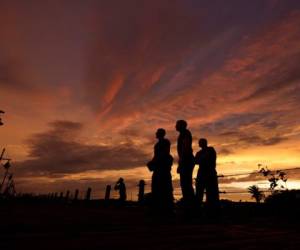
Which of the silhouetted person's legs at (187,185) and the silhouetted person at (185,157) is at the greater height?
the silhouetted person at (185,157)

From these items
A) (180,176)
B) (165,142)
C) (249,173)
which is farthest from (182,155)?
(249,173)

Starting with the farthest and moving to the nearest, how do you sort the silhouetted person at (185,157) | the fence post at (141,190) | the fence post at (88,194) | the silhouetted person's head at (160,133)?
the fence post at (88,194)
the fence post at (141,190)
the silhouetted person's head at (160,133)
the silhouetted person at (185,157)

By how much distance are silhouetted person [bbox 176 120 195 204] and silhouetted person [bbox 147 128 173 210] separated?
0.83m

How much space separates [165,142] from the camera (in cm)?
810

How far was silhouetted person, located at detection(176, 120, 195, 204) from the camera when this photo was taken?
23.5ft

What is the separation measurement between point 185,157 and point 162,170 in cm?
117

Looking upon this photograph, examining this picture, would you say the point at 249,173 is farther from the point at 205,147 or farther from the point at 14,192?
the point at 14,192

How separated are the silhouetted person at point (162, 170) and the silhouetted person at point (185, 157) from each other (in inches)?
32.7

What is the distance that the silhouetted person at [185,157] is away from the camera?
283 inches

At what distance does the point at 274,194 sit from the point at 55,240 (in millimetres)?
12449

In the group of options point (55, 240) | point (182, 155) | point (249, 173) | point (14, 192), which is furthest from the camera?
point (14, 192)

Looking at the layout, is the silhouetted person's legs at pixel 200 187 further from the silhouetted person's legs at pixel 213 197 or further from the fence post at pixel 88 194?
the fence post at pixel 88 194

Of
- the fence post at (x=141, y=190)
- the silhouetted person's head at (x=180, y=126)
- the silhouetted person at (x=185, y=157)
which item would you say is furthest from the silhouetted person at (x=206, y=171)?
the fence post at (x=141, y=190)

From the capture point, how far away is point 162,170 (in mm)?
8172
